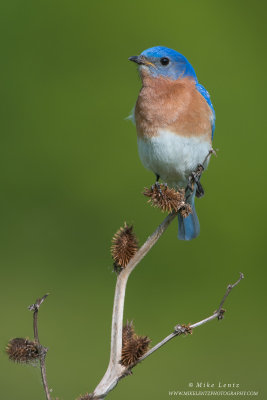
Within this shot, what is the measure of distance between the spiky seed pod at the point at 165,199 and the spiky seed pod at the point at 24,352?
0.98m

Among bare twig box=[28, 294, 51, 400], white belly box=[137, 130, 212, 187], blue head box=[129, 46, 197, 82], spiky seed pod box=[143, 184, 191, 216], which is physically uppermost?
blue head box=[129, 46, 197, 82]

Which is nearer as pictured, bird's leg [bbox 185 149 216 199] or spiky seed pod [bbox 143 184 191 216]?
spiky seed pod [bbox 143 184 191 216]

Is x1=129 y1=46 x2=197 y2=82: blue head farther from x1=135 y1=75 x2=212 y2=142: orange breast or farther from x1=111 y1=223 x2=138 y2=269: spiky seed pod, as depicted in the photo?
x1=111 y1=223 x2=138 y2=269: spiky seed pod

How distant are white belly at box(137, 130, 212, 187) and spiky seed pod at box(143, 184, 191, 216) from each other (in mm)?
1328

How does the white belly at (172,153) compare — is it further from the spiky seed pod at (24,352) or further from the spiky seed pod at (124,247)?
the spiky seed pod at (24,352)

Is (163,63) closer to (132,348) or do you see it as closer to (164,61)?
(164,61)

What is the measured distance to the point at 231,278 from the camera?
19.7 feet

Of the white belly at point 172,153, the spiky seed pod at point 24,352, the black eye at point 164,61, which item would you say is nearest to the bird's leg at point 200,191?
the white belly at point 172,153

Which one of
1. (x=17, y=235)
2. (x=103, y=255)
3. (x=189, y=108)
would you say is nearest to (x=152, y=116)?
(x=189, y=108)

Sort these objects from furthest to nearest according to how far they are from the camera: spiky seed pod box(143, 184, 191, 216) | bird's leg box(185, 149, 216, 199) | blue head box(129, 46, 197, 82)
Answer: blue head box(129, 46, 197, 82) < bird's leg box(185, 149, 216, 199) < spiky seed pod box(143, 184, 191, 216)

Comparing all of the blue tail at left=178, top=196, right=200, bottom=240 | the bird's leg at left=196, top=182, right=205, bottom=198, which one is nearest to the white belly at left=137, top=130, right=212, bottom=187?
the bird's leg at left=196, top=182, right=205, bottom=198

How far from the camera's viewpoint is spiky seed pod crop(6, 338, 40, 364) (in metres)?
2.32

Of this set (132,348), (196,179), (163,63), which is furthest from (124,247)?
(163,63)

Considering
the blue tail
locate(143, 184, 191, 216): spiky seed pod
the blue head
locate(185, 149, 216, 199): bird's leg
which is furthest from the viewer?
the blue head
